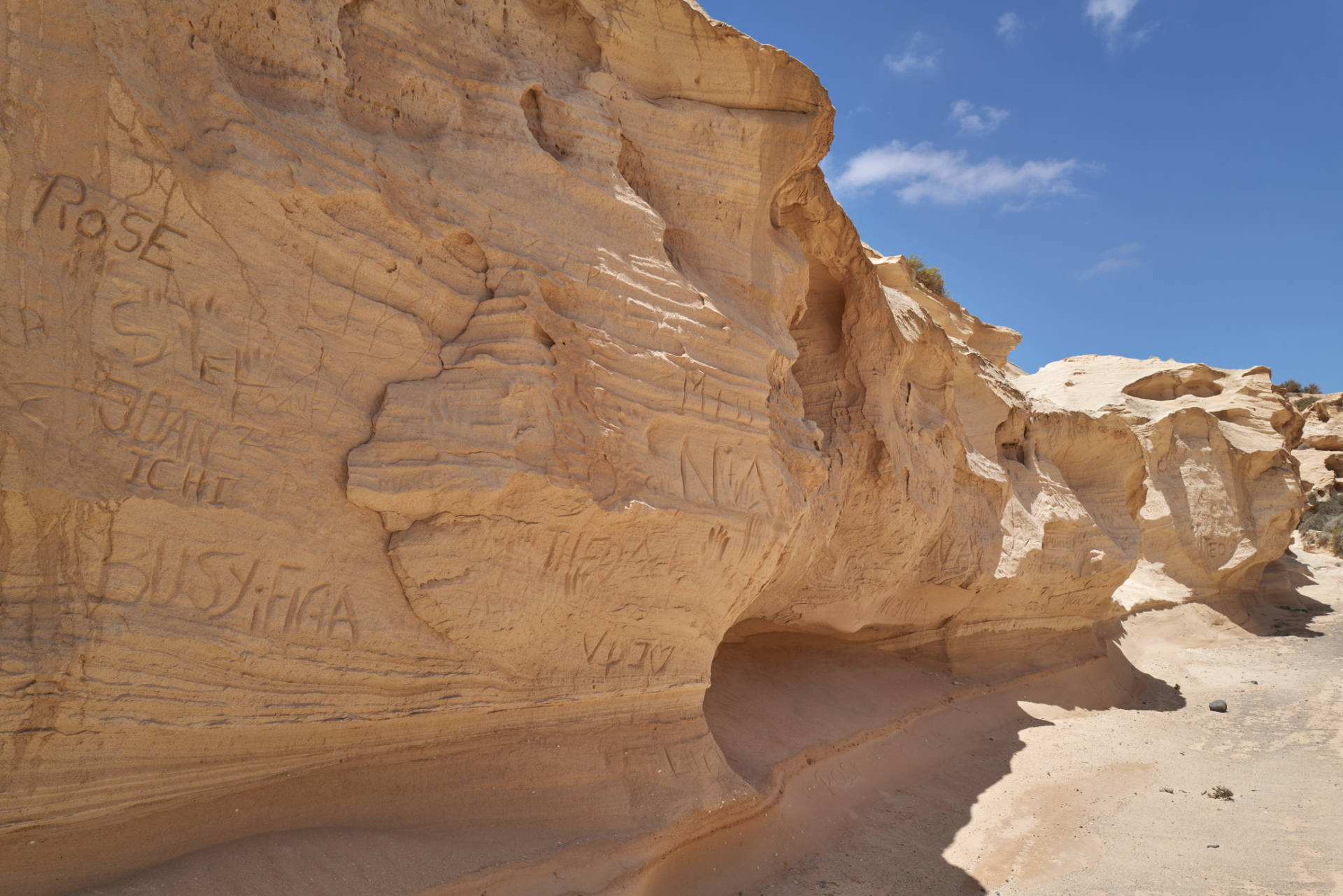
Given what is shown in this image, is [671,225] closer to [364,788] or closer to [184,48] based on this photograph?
[184,48]

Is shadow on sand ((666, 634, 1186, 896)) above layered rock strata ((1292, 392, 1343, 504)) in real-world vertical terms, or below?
below

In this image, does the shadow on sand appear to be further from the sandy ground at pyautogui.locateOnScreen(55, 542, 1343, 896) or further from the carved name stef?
the carved name stef

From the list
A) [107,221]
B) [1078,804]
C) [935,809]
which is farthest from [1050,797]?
[107,221]

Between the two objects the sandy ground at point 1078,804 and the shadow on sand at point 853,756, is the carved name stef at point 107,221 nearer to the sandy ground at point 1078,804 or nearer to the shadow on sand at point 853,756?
the shadow on sand at point 853,756

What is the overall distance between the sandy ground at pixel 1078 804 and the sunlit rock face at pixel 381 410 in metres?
1.43

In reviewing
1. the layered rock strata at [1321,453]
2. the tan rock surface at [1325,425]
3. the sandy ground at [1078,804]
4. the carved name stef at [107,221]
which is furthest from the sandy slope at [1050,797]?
the tan rock surface at [1325,425]

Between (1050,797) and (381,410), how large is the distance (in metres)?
6.24

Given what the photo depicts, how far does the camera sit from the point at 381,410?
10.8ft

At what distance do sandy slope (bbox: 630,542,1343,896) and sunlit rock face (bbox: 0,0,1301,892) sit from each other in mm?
1133

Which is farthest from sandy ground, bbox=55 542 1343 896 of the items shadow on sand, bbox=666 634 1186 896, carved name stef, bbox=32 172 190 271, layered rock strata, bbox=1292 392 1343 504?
layered rock strata, bbox=1292 392 1343 504

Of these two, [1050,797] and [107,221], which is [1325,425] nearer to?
[1050,797]

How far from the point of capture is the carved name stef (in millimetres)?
2549

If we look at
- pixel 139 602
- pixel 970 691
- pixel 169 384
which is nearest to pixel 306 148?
pixel 169 384

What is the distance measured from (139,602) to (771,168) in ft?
14.5
